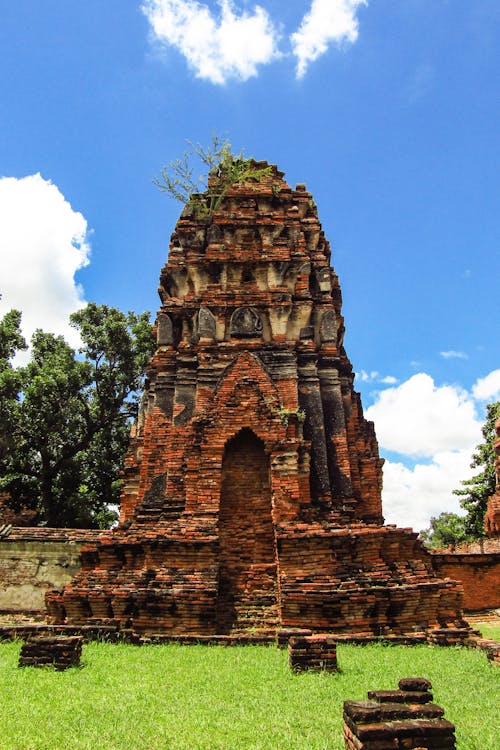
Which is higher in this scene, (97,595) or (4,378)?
(4,378)

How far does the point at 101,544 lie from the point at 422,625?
5.35 metres

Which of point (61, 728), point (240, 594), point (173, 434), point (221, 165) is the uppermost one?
point (221, 165)

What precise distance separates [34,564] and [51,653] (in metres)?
8.02

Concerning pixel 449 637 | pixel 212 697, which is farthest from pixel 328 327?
pixel 212 697

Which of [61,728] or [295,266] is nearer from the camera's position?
[61,728]

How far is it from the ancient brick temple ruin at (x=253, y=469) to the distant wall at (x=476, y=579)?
8.22ft

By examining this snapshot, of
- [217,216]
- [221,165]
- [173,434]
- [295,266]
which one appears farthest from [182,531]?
[221,165]

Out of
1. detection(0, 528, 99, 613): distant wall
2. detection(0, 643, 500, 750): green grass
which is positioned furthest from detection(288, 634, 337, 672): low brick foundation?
detection(0, 528, 99, 613): distant wall

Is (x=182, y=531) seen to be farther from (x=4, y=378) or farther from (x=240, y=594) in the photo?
(x=4, y=378)

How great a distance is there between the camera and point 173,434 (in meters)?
10.9

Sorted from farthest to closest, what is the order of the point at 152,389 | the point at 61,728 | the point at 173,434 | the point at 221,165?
the point at 221,165, the point at 152,389, the point at 173,434, the point at 61,728

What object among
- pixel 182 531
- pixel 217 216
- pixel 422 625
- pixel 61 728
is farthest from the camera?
Result: pixel 217 216

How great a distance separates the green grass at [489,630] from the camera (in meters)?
9.53

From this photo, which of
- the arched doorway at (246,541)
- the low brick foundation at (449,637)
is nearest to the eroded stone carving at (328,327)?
the arched doorway at (246,541)
